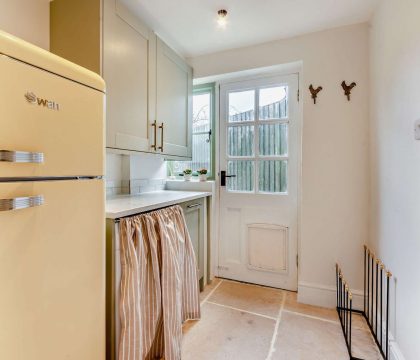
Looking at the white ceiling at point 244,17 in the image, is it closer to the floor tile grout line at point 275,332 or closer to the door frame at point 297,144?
the door frame at point 297,144

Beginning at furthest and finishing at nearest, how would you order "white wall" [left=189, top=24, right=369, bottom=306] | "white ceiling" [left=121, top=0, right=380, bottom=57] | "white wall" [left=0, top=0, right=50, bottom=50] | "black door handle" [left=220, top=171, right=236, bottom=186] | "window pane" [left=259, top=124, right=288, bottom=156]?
"black door handle" [left=220, top=171, right=236, bottom=186] → "window pane" [left=259, top=124, right=288, bottom=156] → "white wall" [left=189, top=24, right=369, bottom=306] → "white ceiling" [left=121, top=0, right=380, bottom=57] → "white wall" [left=0, top=0, right=50, bottom=50]

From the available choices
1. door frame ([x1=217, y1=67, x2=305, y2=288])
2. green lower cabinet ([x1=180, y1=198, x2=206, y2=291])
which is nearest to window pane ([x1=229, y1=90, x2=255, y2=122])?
door frame ([x1=217, y1=67, x2=305, y2=288])

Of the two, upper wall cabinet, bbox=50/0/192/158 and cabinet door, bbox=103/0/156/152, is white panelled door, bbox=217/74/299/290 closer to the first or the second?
upper wall cabinet, bbox=50/0/192/158

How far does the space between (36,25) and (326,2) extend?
188cm

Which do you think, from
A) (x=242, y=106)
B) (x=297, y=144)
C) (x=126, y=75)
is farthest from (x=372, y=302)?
(x=126, y=75)

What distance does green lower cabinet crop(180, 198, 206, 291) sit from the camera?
197 centimetres

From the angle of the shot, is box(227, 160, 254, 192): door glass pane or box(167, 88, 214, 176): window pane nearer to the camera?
box(227, 160, 254, 192): door glass pane

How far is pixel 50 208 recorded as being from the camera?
2.78ft

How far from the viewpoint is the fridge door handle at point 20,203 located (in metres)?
0.70

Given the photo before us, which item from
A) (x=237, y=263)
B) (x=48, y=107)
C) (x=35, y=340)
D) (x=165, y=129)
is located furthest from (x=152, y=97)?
(x=237, y=263)

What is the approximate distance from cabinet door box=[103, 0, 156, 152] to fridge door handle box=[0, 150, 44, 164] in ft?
2.31

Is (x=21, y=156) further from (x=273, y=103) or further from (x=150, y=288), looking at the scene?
(x=273, y=103)

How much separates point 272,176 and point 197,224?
85cm

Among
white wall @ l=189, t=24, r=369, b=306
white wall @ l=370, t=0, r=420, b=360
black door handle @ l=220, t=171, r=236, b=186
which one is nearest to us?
white wall @ l=370, t=0, r=420, b=360
